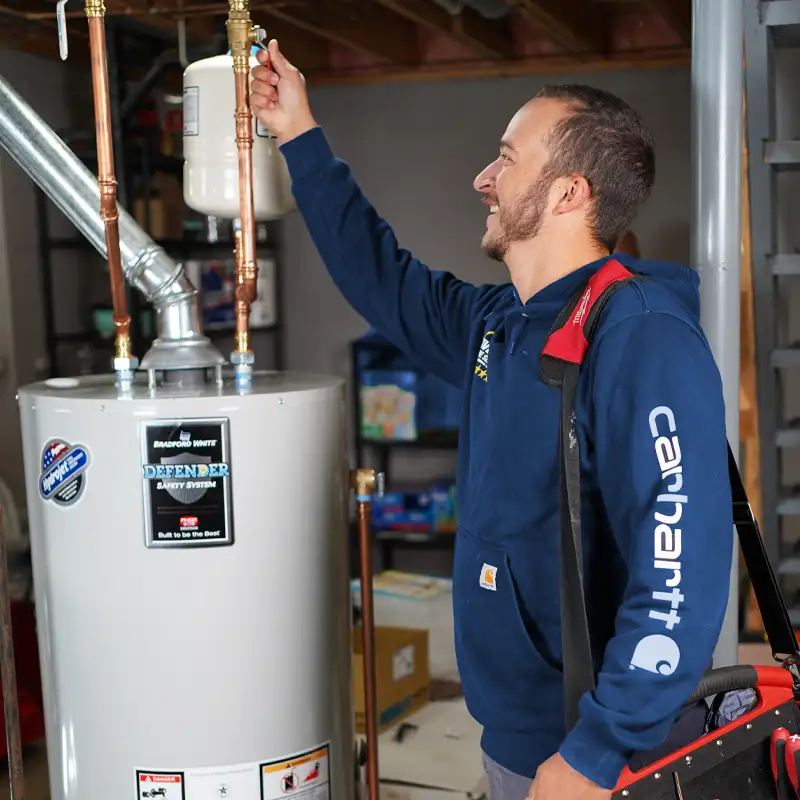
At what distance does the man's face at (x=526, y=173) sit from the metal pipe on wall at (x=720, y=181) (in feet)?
1.36

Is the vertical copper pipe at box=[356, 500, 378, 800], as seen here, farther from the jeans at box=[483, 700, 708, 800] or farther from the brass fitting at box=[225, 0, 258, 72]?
the brass fitting at box=[225, 0, 258, 72]

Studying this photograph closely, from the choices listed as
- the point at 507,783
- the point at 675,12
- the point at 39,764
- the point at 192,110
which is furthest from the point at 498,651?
the point at 675,12

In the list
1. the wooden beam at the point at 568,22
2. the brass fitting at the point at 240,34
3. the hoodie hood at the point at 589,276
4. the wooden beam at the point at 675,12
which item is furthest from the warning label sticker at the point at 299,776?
Result: the wooden beam at the point at 675,12

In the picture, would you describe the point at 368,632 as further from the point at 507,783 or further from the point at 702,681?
the point at 702,681

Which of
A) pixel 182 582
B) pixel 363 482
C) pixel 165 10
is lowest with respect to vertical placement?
pixel 182 582

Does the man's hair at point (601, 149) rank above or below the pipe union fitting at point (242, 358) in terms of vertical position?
above

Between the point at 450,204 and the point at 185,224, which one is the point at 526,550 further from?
the point at 450,204

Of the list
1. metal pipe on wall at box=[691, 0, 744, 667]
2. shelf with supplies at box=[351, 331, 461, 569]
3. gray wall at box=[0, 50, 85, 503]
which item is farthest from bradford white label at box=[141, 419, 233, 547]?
shelf with supplies at box=[351, 331, 461, 569]

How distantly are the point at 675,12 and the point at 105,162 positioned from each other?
3.13 m

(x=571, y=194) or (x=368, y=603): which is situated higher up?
(x=571, y=194)

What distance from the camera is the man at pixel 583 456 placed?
1.20 metres

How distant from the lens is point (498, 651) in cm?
146

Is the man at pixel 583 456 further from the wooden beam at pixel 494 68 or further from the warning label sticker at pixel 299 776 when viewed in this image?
the wooden beam at pixel 494 68

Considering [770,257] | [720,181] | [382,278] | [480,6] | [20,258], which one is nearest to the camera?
[720,181]
